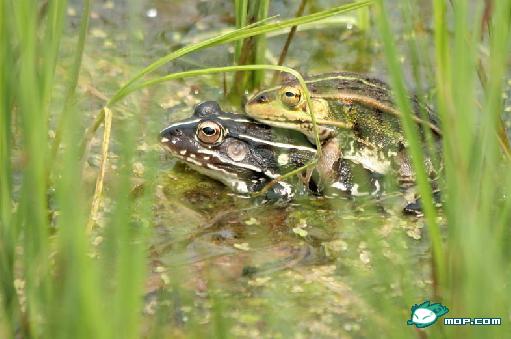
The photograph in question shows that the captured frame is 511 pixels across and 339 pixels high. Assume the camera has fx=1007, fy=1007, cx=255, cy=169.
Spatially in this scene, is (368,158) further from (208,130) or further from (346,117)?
(208,130)

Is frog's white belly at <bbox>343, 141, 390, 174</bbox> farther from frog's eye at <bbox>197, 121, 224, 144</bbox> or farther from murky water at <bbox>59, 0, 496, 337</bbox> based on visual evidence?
frog's eye at <bbox>197, 121, 224, 144</bbox>

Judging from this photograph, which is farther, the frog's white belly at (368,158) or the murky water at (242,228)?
the frog's white belly at (368,158)

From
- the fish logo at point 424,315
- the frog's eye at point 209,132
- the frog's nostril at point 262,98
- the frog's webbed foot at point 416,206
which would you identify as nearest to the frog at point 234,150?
the frog's eye at point 209,132

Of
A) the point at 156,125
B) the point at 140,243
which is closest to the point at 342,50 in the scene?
the point at 156,125

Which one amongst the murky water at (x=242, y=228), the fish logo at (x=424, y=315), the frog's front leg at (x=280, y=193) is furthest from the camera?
the frog's front leg at (x=280, y=193)

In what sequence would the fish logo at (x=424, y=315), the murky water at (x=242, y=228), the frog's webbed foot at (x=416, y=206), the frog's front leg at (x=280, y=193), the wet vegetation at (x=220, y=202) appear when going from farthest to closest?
1. the frog's front leg at (x=280, y=193)
2. the frog's webbed foot at (x=416, y=206)
3. the murky water at (x=242, y=228)
4. the fish logo at (x=424, y=315)
5. the wet vegetation at (x=220, y=202)

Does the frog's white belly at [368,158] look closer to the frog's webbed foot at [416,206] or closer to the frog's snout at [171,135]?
the frog's webbed foot at [416,206]
